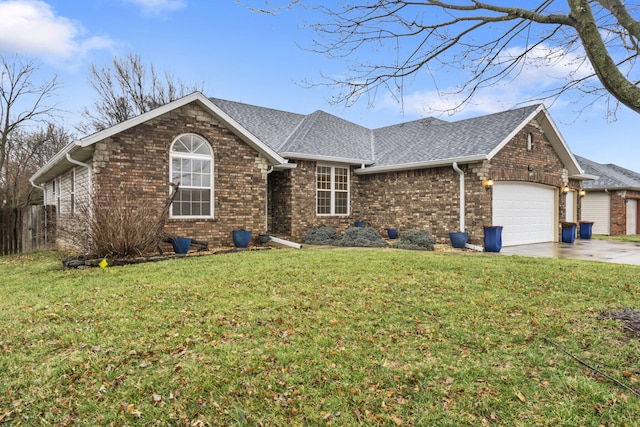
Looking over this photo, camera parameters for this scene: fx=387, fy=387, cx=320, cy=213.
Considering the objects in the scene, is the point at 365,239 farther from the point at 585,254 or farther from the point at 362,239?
the point at 585,254

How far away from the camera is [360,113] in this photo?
234 inches

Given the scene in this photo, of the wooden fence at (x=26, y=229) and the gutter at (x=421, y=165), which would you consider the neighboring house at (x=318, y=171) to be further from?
the wooden fence at (x=26, y=229)

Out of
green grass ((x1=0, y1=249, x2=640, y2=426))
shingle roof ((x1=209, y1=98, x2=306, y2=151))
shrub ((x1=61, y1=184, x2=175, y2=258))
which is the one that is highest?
shingle roof ((x1=209, y1=98, x2=306, y2=151))

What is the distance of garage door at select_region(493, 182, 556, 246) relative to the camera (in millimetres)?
13797

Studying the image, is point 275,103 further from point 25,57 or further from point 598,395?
point 598,395

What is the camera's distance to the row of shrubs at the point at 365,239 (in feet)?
39.9

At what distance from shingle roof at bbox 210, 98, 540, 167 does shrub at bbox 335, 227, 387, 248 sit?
10.6 ft

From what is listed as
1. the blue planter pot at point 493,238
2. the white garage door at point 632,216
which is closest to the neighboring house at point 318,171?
the blue planter pot at point 493,238

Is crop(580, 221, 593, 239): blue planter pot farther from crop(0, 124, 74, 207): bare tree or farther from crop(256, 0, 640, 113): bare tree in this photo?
crop(0, 124, 74, 207): bare tree

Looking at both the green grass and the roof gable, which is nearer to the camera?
the green grass

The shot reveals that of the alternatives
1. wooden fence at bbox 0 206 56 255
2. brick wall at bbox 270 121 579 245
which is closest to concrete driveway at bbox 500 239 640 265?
brick wall at bbox 270 121 579 245

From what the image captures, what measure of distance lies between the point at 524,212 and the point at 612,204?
11862 millimetres

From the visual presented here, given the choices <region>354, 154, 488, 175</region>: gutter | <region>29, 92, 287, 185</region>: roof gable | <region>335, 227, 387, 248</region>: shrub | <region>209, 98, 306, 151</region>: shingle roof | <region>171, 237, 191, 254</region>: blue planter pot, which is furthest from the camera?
<region>209, 98, 306, 151</region>: shingle roof

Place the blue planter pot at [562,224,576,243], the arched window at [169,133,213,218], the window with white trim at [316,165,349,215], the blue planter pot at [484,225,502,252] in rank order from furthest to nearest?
1. the blue planter pot at [562,224,576,243]
2. the window with white trim at [316,165,349,215]
3. the blue planter pot at [484,225,502,252]
4. the arched window at [169,133,213,218]
